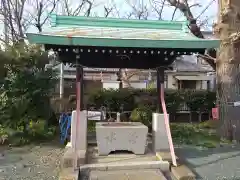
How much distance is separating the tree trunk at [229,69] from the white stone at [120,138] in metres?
4.07

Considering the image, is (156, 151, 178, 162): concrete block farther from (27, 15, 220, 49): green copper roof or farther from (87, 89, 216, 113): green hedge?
(87, 89, 216, 113): green hedge

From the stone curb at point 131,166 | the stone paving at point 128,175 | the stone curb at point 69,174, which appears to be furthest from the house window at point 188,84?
the stone curb at point 69,174

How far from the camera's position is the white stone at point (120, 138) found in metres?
6.89

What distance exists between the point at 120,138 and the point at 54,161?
1744 mm

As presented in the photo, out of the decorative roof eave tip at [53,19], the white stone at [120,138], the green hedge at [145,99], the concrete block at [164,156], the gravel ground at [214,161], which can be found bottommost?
the gravel ground at [214,161]

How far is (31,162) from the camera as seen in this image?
6.97 meters

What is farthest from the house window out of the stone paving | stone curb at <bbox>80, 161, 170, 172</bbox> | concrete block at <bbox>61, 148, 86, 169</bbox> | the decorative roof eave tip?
the stone paving

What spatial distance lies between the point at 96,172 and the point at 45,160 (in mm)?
1916

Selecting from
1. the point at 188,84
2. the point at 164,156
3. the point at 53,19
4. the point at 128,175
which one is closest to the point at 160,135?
the point at 164,156

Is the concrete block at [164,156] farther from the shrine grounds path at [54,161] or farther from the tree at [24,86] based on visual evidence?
the tree at [24,86]

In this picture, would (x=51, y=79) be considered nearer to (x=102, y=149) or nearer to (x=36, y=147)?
(x=36, y=147)

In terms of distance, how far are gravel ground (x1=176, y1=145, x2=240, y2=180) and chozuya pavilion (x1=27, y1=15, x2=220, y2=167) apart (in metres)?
0.69

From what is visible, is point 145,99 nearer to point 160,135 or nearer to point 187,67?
point 160,135

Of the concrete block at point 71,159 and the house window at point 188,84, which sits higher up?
the house window at point 188,84
